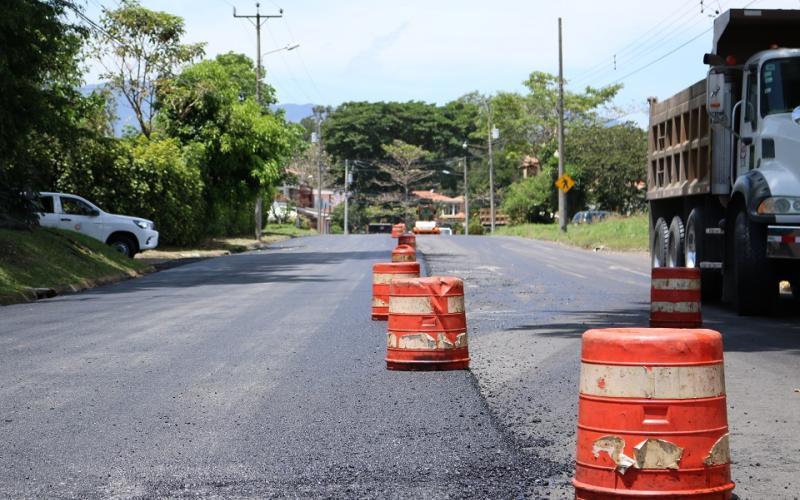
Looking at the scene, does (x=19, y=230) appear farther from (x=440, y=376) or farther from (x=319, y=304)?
(x=440, y=376)

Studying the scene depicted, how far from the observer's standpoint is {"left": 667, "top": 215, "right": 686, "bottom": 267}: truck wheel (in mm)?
19875

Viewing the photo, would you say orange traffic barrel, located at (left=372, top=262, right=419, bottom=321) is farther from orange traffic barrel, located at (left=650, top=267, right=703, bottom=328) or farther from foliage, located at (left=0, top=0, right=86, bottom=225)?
foliage, located at (left=0, top=0, right=86, bottom=225)

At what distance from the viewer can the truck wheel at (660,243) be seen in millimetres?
21125

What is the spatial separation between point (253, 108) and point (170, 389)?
41.9 meters

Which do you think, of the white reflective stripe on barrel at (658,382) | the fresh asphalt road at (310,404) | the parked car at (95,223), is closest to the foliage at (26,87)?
the parked car at (95,223)

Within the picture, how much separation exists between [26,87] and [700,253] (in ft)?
47.8

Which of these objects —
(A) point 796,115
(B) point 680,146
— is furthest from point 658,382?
(B) point 680,146

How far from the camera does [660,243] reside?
70.7 feet

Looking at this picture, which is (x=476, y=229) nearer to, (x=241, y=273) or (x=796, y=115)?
(x=241, y=273)

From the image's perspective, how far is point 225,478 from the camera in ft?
22.2

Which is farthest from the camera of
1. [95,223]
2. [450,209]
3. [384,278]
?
[450,209]

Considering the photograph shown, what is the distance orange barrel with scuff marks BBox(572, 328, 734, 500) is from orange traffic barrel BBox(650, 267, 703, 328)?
943 cm

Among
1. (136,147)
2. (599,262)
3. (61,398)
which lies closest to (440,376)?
(61,398)

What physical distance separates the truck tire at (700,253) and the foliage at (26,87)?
13.5 m
